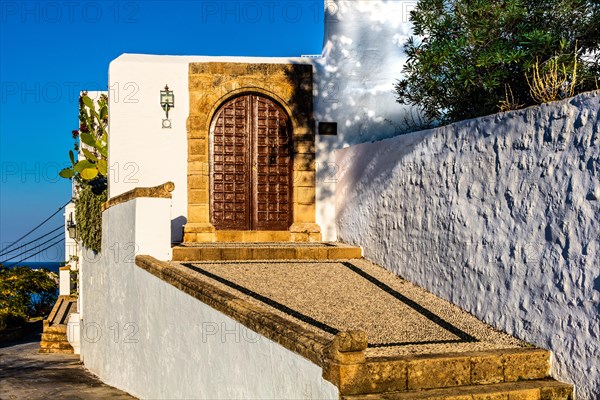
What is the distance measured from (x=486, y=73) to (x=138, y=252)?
5.26 m

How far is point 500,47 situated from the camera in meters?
8.84

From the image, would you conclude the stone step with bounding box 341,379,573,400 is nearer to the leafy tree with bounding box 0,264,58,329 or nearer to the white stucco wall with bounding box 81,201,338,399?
the white stucco wall with bounding box 81,201,338,399

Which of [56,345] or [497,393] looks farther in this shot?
[56,345]

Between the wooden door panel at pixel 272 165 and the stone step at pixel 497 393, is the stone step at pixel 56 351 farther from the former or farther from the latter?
the stone step at pixel 497 393

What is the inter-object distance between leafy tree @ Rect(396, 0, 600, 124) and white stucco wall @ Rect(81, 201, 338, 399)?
3811 millimetres

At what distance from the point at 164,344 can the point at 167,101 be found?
16.3ft

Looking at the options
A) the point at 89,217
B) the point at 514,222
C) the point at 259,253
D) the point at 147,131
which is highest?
the point at 147,131

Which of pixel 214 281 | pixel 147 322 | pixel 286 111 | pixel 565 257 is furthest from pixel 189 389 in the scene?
pixel 286 111

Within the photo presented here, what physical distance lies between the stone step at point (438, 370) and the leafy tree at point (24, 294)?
1771cm

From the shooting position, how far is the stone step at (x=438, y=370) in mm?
5484

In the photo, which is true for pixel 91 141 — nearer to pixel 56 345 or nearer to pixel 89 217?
pixel 89 217

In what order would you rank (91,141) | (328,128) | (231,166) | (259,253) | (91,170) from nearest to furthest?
(259,253)
(328,128)
(231,166)
(91,170)
(91,141)

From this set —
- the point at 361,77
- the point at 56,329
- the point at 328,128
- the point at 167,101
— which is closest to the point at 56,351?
the point at 56,329

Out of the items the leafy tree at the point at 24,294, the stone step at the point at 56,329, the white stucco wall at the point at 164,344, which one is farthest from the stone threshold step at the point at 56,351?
the leafy tree at the point at 24,294
